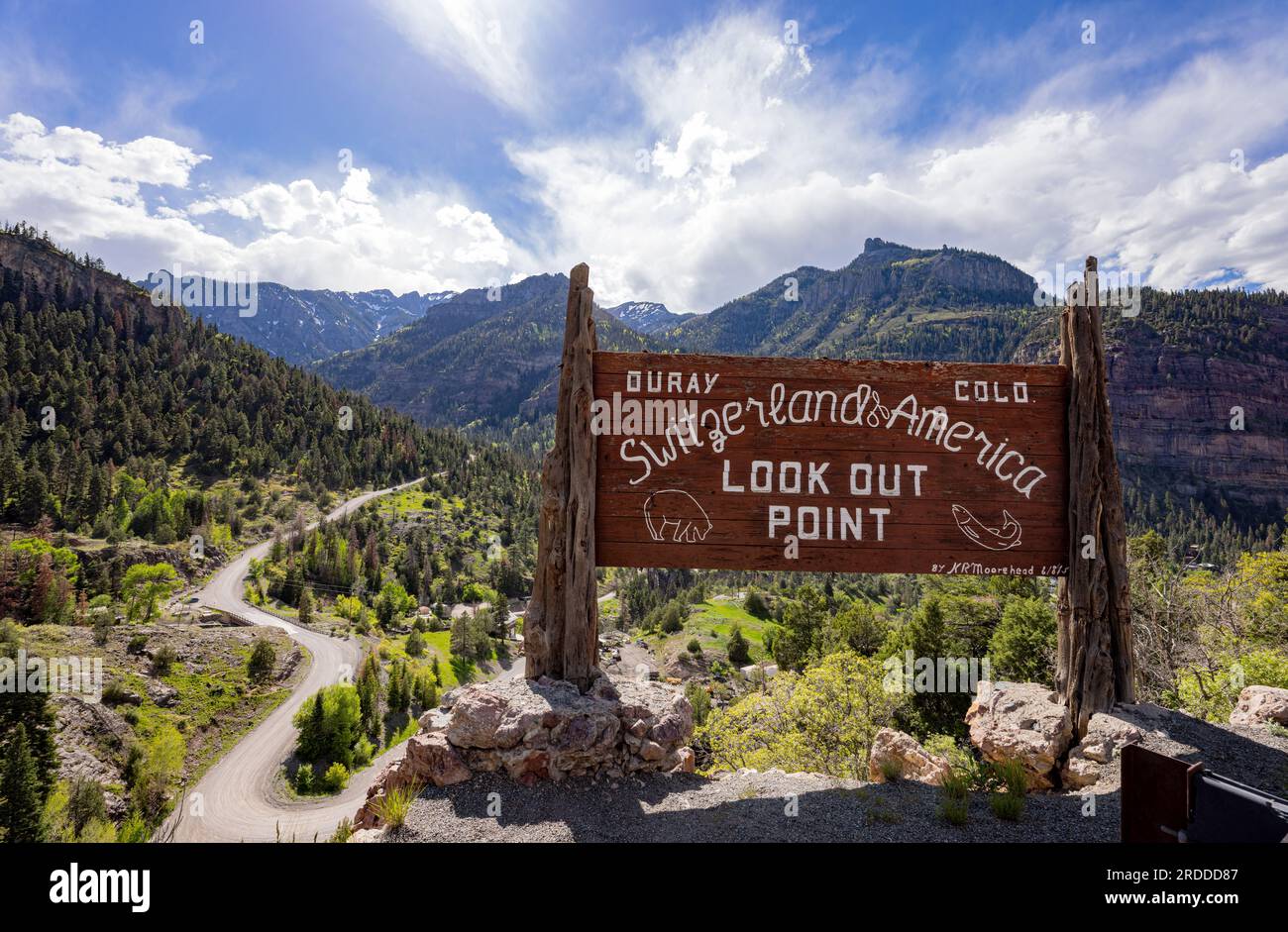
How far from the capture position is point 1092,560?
6.46 m

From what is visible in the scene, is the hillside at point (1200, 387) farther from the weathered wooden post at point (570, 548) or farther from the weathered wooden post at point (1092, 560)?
the weathered wooden post at point (570, 548)

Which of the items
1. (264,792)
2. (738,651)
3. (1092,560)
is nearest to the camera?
(1092,560)

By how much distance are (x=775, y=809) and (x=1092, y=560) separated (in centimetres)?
484

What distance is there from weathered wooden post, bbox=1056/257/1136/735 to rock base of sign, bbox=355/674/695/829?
492 cm

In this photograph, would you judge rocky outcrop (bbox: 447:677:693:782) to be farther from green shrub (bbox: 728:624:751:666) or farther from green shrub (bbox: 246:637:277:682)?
green shrub (bbox: 728:624:751:666)

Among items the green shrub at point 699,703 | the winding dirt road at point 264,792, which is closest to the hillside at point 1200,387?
the green shrub at point 699,703

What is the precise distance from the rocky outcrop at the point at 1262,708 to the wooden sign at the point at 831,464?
11.6ft

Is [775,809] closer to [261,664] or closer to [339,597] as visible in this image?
[261,664]

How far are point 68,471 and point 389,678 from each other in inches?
2762

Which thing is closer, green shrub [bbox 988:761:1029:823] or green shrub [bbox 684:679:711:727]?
green shrub [bbox 988:761:1029:823]

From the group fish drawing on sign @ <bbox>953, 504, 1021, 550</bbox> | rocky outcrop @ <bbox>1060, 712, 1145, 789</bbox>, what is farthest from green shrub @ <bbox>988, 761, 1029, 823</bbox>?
fish drawing on sign @ <bbox>953, 504, 1021, 550</bbox>

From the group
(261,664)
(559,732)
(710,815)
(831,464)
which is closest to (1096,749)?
(831,464)

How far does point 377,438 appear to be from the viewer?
5030 inches

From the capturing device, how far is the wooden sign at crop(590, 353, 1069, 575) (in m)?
6.54
